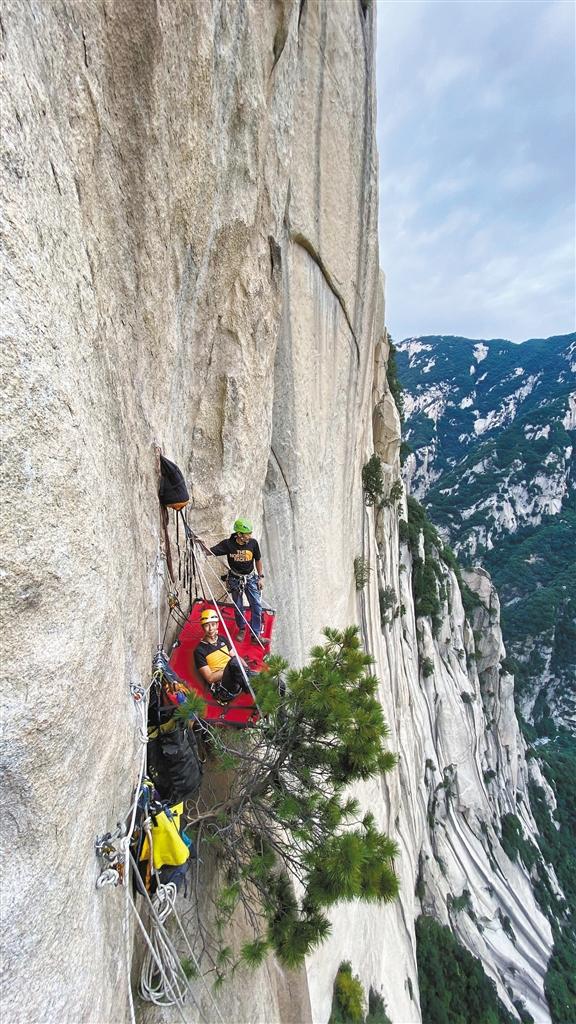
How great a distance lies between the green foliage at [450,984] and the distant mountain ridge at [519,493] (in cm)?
4908

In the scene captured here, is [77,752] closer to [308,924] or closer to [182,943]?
[308,924]

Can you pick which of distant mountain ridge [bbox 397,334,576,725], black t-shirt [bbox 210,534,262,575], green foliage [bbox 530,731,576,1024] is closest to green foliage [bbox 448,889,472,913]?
green foliage [bbox 530,731,576,1024]

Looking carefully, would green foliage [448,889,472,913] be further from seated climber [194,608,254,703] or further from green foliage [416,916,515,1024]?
seated climber [194,608,254,703]

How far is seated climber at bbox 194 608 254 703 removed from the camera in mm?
4234

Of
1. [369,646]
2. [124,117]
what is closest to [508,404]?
[369,646]

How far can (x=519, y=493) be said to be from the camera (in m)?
92.4

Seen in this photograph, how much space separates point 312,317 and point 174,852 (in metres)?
7.63

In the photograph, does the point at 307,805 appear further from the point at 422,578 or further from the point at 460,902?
the point at 460,902

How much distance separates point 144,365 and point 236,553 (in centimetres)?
246

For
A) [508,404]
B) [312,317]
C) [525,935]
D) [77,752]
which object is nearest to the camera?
[77,752]

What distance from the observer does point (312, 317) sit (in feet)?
26.6

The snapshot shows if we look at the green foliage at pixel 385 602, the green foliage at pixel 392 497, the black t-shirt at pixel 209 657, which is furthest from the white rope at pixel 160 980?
the green foliage at pixel 392 497

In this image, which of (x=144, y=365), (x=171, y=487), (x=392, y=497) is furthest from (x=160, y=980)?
(x=392, y=497)

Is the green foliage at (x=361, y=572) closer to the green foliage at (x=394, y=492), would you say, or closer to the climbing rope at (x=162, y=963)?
the green foliage at (x=394, y=492)
